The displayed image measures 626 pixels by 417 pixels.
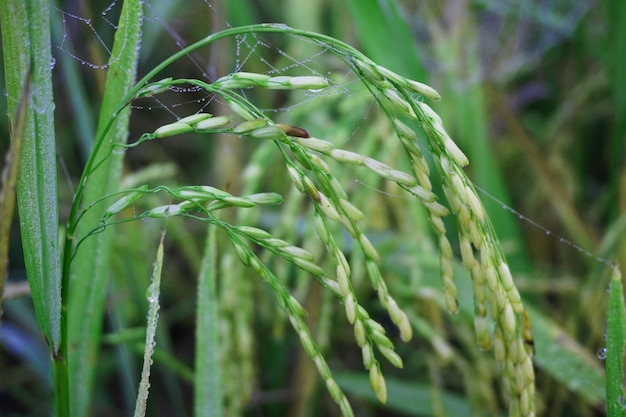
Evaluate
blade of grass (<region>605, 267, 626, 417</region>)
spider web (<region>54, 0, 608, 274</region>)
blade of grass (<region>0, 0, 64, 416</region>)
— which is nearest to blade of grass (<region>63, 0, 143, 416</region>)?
blade of grass (<region>0, 0, 64, 416</region>)

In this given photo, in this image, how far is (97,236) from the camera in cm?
75

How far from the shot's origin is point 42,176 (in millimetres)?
548

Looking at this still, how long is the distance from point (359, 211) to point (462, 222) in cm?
8

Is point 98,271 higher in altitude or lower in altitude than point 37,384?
higher

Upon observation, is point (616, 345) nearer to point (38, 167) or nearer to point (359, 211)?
point (359, 211)

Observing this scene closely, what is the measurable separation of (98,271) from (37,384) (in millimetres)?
726

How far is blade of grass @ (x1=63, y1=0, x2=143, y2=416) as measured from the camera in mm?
619

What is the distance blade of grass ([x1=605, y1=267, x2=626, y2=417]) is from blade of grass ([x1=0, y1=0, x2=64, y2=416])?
0.47 metres

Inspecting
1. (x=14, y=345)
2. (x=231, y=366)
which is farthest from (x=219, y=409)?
(x=14, y=345)

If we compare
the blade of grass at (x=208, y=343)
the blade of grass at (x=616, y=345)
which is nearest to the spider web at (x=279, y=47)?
the blade of grass at (x=208, y=343)

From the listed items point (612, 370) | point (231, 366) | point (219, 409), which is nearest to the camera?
point (612, 370)

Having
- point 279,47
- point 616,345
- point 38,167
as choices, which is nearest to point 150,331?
point 38,167

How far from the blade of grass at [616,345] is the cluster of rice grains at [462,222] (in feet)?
0.30

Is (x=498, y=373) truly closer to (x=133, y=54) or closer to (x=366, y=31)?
(x=366, y=31)
